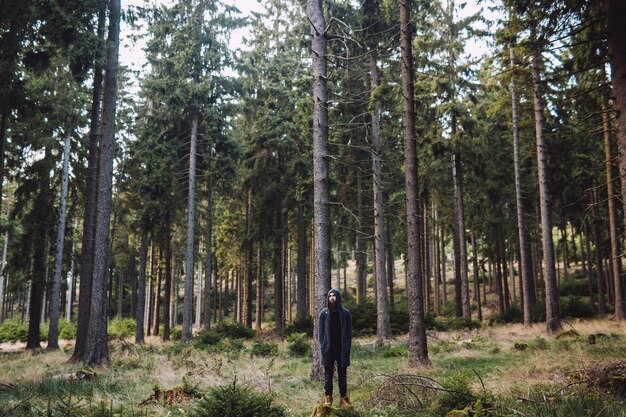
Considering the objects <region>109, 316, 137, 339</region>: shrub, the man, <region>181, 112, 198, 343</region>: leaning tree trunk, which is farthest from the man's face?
<region>109, 316, 137, 339</region>: shrub

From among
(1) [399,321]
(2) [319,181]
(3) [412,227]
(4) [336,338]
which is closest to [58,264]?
(2) [319,181]

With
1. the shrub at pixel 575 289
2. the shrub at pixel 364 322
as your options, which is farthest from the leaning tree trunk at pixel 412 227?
the shrub at pixel 575 289

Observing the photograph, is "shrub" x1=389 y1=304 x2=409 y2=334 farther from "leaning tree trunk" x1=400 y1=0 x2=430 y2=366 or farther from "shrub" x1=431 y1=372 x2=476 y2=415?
"shrub" x1=431 y1=372 x2=476 y2=415

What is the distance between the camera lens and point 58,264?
19734 mm

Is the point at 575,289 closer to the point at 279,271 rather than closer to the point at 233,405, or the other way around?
the point at 279,271

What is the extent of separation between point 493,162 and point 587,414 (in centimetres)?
2256

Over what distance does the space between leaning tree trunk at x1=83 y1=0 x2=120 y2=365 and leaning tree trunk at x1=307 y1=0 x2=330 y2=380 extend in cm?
633

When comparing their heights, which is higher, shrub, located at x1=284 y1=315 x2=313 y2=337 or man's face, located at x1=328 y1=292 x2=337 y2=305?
man's face, located at x1=328 y1=292 x2=337 y2=305

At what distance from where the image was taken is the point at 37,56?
45.3 feet

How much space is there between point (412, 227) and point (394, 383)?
17.3 feet

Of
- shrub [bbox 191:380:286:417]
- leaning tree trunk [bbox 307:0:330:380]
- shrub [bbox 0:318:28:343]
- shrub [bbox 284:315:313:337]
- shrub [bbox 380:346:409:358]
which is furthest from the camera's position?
shrub [bbox 0:318:28:343]

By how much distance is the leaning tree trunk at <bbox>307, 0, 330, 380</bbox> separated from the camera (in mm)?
9773

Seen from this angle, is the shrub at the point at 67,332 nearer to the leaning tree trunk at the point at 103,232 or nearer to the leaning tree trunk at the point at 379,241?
the leaning tree trunk at the point at 103,232

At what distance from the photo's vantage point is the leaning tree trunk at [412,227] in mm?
10758
